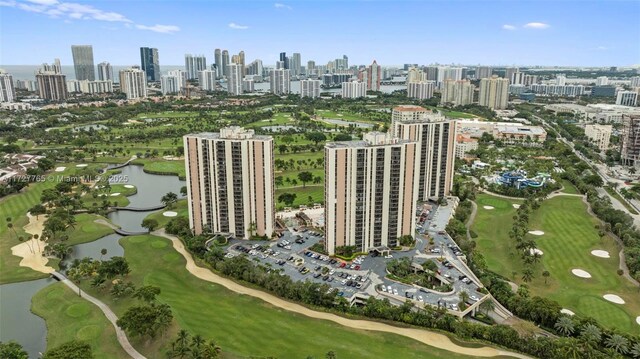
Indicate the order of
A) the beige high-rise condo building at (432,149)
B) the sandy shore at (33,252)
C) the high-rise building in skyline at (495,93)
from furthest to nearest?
the high-rise building in skyline at (495,93) → the beige high-rise condo building at (432,149) → the sandy shore at (33,252)

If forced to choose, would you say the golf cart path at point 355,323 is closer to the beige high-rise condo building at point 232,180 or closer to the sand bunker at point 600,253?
the beige high-rise condo building at point 232,180

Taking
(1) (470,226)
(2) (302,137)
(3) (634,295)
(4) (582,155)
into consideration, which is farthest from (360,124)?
(3) (634,295)

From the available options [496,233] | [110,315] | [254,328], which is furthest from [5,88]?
[496,233]

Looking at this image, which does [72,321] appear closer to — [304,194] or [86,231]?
[86,231]

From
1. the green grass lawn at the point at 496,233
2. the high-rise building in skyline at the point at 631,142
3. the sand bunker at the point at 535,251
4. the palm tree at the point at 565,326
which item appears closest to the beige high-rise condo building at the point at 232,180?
the green grass lawn at the point at 496,233

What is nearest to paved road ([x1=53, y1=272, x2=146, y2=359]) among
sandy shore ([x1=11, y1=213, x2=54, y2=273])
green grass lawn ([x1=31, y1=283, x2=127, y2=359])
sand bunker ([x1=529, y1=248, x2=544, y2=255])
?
green grass lawn ([x1=31, y1=283, x2=127, y2=359])

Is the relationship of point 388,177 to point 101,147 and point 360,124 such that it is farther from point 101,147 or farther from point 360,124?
point 360,124

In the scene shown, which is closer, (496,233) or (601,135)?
(496,233)
